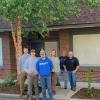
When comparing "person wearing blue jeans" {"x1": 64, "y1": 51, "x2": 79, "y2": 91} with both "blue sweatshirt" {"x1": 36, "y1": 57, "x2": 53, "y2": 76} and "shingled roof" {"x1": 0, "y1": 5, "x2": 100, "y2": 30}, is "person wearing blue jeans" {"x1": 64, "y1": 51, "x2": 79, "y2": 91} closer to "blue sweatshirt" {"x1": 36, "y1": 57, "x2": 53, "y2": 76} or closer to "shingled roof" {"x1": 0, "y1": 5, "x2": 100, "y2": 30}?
"blue sweatshirt" {"x1": 36, "y1": 57, "x2": 53, "y2": 76}

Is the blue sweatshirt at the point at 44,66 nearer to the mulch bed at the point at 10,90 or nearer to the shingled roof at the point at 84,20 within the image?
the mulch bed at the point at 10,90

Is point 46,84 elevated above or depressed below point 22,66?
below

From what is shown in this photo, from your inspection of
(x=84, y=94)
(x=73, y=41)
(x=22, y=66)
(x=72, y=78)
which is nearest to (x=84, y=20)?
(x=73, y=41)

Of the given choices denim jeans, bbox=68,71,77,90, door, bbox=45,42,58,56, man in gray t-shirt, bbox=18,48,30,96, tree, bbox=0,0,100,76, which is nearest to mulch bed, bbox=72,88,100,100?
denim jeans, bbox=68,71,77,90

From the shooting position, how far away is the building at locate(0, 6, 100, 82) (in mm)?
15766

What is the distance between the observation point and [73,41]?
16.8 m

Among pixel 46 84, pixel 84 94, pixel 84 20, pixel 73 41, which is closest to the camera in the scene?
pixel 46 84

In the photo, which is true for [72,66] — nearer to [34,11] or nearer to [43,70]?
[43,70]

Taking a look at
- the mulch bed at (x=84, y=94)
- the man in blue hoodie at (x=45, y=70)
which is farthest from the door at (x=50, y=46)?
the man in blue hoodie at (x=45, y=70)

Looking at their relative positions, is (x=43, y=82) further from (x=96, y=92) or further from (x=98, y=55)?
(x=98, y=55)

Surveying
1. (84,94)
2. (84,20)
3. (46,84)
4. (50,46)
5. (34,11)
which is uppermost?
(34,11)

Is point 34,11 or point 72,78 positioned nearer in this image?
point 34,11

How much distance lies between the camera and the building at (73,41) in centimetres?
1577

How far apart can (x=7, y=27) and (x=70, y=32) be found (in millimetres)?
3187
